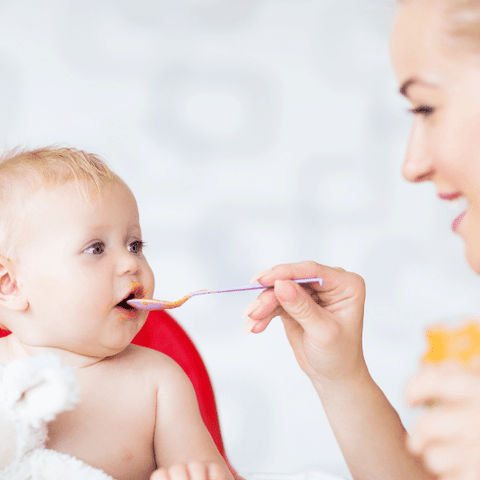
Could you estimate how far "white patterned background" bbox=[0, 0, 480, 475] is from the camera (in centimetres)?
193

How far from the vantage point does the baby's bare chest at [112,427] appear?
808 mm

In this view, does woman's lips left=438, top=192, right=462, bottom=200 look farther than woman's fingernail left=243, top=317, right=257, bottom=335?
No

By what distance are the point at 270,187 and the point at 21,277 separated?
1239mm

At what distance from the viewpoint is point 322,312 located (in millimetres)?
879

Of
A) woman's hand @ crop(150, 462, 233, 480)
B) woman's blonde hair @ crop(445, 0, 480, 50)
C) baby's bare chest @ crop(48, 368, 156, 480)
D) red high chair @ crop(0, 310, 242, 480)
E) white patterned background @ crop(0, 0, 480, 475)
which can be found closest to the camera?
woman's blonde hair @ crop(445, 0, 480, 50)

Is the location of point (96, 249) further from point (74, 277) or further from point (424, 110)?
point (424, 110)

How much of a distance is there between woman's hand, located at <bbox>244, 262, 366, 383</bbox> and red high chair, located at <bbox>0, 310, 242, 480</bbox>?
25cm

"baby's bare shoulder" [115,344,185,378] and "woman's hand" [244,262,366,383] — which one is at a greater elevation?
"woman's hand" [244,262,366,383]

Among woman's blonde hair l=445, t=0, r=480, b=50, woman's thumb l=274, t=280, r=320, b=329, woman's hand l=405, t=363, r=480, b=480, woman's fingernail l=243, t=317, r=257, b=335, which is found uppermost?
woman's blonde hair l=445, t=0, r=480, b=50

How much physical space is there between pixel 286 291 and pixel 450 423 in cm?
40

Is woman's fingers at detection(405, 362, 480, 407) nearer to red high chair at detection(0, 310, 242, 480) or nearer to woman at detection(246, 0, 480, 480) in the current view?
woman at detection(246, 0, 480, 480)

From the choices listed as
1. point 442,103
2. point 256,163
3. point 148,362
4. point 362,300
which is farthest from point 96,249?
point 256,163

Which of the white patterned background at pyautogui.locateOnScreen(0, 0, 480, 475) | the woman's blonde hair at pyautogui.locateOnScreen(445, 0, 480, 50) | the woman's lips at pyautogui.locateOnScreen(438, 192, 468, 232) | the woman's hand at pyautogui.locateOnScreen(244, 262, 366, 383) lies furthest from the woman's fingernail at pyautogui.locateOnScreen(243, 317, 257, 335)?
the white patterned background at pyautogui.locateOnScreen(0, 0, 480, 475)

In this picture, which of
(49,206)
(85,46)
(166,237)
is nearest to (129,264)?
(49,206)
